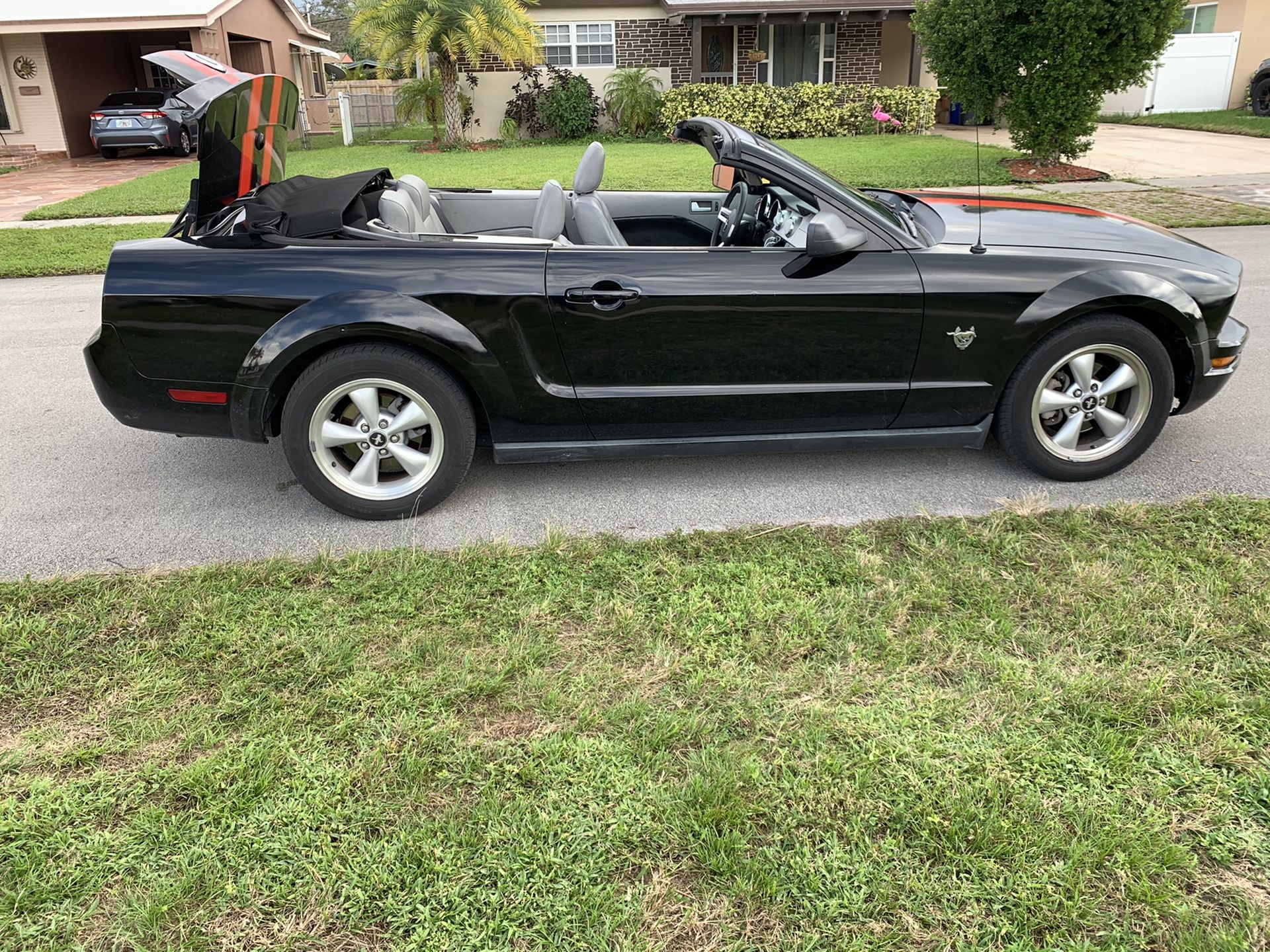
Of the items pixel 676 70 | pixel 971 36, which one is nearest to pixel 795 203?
pixel 971 36

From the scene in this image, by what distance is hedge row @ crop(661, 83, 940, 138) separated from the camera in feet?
67.6

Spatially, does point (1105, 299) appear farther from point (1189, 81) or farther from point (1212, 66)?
point (1212, 66)

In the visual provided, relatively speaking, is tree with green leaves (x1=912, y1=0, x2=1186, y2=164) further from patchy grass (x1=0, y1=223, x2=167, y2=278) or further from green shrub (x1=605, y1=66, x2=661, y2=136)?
patchy grass (x1=0, y1=223, x2=167, y2=278)

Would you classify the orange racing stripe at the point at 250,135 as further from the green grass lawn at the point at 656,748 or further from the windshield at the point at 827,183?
the windshield at the point at 827,183

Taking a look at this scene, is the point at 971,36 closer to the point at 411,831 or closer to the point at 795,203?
the point at 795,203

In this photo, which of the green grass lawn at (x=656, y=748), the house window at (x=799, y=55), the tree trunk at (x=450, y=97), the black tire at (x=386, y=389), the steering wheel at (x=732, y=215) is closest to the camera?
the green grass lawn at (x=656, y=748)

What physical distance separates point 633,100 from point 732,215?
1809cm

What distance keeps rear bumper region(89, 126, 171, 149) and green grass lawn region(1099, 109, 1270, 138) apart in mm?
20469

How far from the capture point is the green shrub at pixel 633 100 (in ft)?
69.9

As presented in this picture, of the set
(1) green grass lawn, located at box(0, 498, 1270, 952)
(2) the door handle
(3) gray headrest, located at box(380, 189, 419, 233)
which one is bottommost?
(1) green grass lawn, located at box(0, 498, 1270, 952)

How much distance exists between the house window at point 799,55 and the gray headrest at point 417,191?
2131cm

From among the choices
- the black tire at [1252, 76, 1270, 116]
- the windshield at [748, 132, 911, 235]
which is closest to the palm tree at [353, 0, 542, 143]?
the black tire at [1252, 76, 1270, 116]

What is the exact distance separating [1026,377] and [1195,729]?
1.72 metres

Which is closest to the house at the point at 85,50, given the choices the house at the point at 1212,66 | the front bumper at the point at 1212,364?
the house at the point at 1212,66
